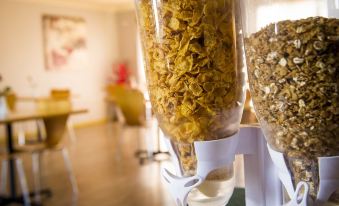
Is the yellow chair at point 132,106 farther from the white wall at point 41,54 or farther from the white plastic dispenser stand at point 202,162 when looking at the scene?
the white plastic dispenser stand at point 202,162

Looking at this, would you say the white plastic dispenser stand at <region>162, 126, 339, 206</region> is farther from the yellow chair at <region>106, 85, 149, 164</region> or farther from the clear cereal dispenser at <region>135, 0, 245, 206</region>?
the yellow chair at <region>106, 85, 149, 164</region>

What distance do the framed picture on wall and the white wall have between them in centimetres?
12

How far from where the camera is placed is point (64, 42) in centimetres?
796

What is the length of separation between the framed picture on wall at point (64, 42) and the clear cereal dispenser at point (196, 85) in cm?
751

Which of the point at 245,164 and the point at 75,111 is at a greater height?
the point at 245,164

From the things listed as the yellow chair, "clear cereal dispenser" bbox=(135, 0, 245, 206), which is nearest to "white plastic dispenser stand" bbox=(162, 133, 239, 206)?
"clear cereal dispenser" bbox=(135, 0, 245, 206)

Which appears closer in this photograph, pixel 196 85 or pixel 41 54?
pixel 196 85

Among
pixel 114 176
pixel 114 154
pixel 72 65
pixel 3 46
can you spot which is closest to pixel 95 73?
pixel 72 65

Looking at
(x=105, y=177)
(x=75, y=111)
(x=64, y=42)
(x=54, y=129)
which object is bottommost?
(x=105, y=177)

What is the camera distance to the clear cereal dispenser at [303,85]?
448 mm

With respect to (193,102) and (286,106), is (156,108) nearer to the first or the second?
(193,102)

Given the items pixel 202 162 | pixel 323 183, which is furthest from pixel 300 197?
pixel 202 162

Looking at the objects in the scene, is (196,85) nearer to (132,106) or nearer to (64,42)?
(132,106)

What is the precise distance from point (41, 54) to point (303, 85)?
25.1ft
